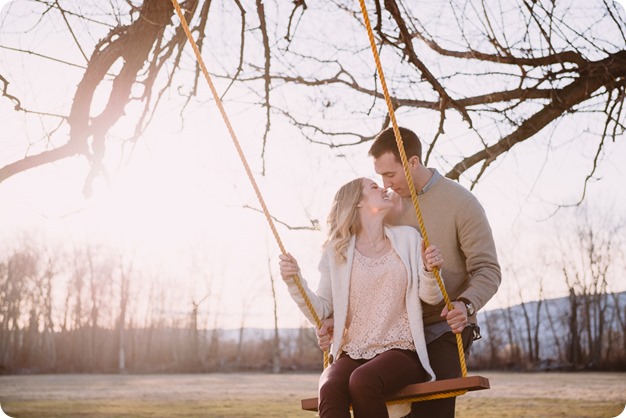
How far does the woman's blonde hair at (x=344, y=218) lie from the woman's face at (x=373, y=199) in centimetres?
2

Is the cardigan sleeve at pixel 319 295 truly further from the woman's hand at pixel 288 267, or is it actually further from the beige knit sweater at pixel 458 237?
the beige knit sweater at pixel 458 237

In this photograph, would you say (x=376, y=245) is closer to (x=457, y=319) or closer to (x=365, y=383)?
(x=457, y=319)

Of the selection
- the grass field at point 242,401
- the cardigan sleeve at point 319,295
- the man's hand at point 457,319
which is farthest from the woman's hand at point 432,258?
the grass field at point 242,401

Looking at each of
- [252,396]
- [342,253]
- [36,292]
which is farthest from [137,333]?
[342,253]

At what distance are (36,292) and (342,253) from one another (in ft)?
65.7

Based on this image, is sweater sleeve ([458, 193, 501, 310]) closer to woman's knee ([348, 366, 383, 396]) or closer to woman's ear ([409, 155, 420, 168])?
woman's ear ([409, 155, 420, 168])

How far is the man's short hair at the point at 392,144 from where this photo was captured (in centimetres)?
270

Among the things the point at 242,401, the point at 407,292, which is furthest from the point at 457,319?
the point at 242,401

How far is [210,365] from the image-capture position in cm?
2575

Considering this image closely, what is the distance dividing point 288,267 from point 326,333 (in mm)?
256

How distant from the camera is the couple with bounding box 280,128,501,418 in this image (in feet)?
7.63

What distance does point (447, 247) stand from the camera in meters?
2.62

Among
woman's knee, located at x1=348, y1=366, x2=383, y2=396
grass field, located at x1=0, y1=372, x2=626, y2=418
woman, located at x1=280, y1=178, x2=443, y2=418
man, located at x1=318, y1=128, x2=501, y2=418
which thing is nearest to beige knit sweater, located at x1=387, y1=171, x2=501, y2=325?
man, located at x1=318, y1=128, x2=501, y2=418

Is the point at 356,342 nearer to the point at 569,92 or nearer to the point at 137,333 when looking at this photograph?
the point at 569,92
